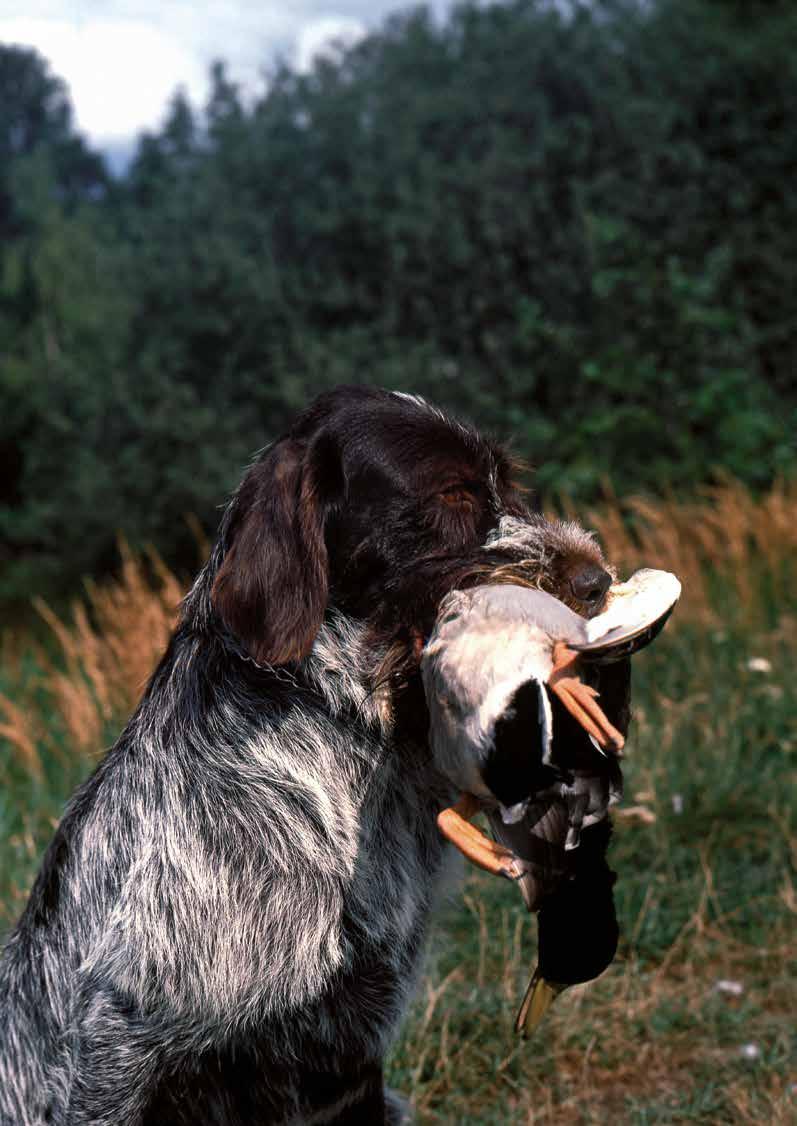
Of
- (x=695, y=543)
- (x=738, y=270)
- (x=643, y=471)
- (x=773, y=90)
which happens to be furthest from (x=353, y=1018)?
(x=773, y=90)

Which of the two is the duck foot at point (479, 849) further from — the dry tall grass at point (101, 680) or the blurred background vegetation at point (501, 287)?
the blurred background vegetation at point (501, 287)

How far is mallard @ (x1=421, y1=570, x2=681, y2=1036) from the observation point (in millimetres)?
1876

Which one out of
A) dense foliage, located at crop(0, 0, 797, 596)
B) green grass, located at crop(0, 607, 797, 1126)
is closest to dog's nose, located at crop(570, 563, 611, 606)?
green grass, located at crop(0, 607, 797, 1126)

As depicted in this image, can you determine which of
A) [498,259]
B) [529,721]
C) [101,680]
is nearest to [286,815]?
[529,721]

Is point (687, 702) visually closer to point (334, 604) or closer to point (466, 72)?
point (334, 604)

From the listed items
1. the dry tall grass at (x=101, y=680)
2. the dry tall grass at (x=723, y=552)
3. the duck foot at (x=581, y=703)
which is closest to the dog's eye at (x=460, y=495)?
the duck foot at (x=581, y=703)

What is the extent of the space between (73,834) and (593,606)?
125 cm

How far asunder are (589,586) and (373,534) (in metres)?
0.44

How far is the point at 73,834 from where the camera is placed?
267 cm

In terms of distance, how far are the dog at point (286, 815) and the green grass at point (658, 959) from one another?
1.38 ft

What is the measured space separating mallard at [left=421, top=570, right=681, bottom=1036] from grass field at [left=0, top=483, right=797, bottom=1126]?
74 centimetres

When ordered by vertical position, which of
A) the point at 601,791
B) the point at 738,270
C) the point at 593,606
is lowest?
the point at 738,270

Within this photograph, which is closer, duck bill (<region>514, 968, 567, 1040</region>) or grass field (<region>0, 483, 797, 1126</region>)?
duck bill (<region>514, 968, 567, 1040</region>)

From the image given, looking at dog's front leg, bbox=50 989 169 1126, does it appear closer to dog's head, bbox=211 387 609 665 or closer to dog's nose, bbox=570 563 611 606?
dog's head, bbox=211 387 609 665
